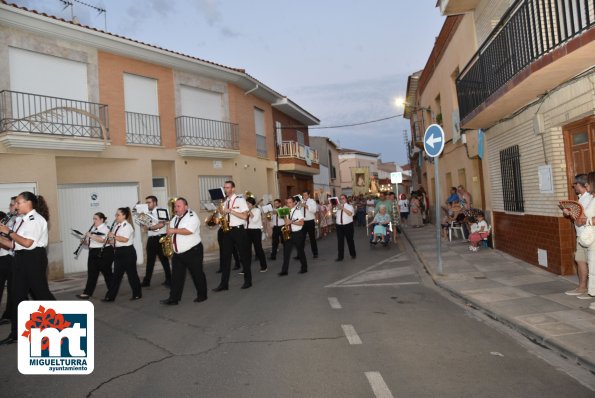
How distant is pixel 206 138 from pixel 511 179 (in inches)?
431

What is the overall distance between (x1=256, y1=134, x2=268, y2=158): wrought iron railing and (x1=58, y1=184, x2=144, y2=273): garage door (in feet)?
26.2

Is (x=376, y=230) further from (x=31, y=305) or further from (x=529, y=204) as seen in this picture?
(x=31, y=305)

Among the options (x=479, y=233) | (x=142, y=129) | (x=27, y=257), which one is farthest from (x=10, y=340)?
(x=142, y=129)

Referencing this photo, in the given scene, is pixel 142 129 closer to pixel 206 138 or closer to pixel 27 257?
pixel 206 138

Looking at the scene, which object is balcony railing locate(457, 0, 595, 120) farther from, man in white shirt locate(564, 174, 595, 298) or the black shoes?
the black shoes

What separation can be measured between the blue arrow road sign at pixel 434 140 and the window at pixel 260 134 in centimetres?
1327

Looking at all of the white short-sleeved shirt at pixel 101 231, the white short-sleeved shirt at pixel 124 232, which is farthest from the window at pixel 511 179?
the white short-sleeved shirt at pixel 101 231

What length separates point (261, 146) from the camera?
74.7ft

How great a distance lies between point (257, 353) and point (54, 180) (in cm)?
986

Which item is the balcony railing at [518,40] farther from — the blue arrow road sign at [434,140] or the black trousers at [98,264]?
the black trousers at [98,264]

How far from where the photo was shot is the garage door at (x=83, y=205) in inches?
538

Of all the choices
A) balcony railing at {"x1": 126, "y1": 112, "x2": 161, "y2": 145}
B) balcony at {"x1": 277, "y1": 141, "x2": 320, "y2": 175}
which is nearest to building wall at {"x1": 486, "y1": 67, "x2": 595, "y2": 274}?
balcony railing at {"x1": 126, "y1": 112, "x2": 161, "y2": 145}

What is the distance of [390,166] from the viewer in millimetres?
74188

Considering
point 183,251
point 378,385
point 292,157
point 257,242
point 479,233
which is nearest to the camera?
point 378,385
